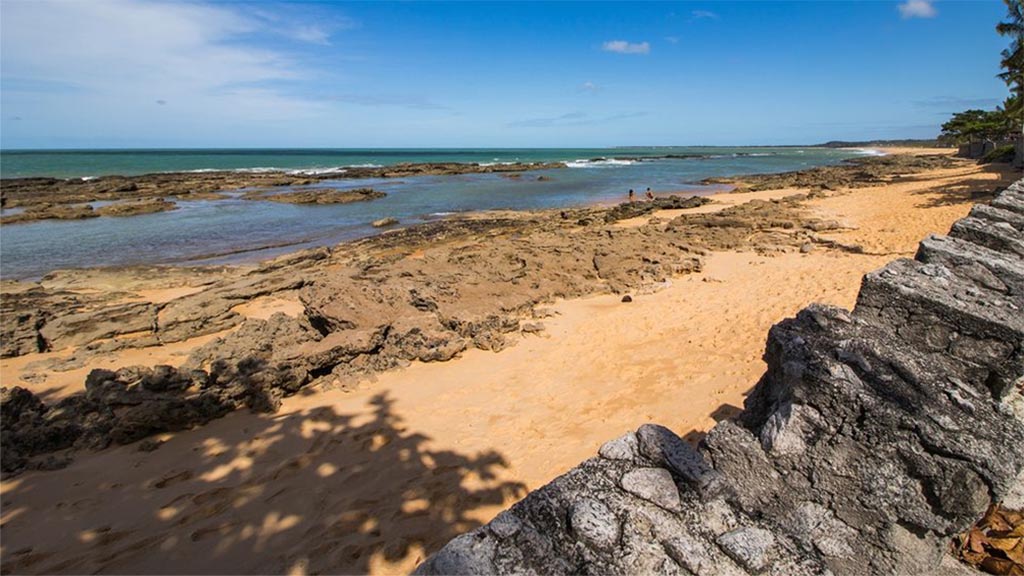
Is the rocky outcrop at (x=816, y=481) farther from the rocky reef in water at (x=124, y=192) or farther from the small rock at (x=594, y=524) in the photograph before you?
the rocky reef in water at (x=124, y=192)

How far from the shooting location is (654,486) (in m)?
1.91

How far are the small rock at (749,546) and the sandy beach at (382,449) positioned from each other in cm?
235

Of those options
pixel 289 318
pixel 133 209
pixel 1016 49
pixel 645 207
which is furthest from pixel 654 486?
pixel 1016 49

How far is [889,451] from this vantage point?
205cm

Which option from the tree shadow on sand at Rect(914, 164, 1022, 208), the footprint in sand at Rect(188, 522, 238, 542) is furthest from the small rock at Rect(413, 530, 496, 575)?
the tree shadow on sand at Rect(914, 164, 1022, 208)

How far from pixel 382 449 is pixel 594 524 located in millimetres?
3417

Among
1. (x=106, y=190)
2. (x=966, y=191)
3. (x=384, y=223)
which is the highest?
(x=106, y=190)

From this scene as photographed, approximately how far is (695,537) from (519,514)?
0.65 m

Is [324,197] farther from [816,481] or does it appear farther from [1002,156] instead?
[1002,156]

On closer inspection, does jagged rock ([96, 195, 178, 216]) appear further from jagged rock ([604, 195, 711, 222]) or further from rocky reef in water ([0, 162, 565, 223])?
jagged rock ([604, 195, 711, 222])

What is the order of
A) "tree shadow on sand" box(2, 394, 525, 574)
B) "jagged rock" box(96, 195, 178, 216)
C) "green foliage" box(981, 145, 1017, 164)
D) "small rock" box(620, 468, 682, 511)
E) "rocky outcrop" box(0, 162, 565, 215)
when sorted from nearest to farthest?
1. "small rock" box(620, 468, 682, 511)
2. "tree shadow on sand" box(2, 394, 525, 574)
3. "jagged rock" box(96, 195, 178, 216)
4. "rocky outcrop" box(0, 162, 565, 215)
5. "green foliage" box(981, 145, 1017, 164)

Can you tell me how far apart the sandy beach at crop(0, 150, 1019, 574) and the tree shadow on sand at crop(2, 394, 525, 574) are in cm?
2

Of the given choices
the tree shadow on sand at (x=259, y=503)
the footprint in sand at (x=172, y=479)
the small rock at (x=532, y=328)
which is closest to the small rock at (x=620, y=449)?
the tree shadow on sand at (x=259, y=503)

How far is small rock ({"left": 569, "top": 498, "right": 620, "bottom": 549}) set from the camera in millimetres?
1719
